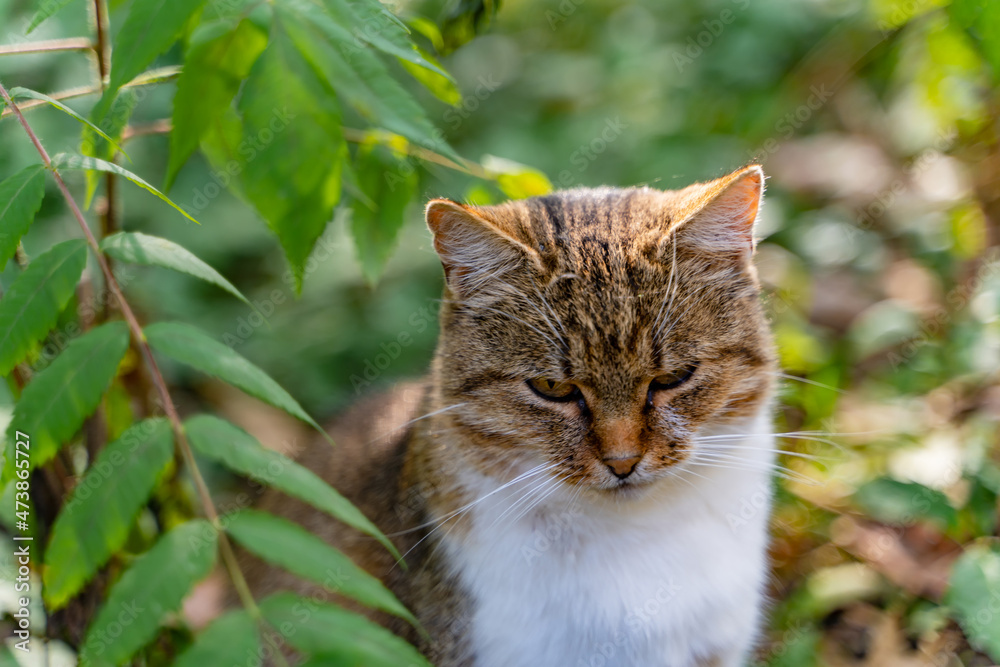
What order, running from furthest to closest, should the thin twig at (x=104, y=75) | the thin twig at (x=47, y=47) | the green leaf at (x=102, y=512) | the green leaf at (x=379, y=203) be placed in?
the green leaf at (x=379, y=203) → the thin twig at (x=104, y=75) → the thin twig at (x=47, y=47) → the green leaf at (x=102, y=512)

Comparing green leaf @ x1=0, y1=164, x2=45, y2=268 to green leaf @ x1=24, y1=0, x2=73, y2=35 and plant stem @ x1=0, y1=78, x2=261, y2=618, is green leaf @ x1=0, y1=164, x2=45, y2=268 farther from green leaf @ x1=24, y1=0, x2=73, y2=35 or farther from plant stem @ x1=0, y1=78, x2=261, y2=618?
green leaf @ x1=24, y1=0, x2=73, y2=35

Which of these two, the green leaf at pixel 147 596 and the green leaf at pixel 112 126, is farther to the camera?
the green leaf at pixel 112 126

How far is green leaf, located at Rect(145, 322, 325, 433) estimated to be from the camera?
4.98ft

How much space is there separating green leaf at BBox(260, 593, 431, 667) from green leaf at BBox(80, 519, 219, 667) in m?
0.15

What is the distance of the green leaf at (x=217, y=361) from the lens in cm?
152

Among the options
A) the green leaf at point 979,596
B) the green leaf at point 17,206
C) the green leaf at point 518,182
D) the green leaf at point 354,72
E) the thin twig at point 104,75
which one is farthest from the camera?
the green leaf at point 518,182

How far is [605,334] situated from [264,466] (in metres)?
1.02

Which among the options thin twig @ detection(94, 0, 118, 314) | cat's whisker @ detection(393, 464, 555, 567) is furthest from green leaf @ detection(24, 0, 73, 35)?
cat's whisker @ detection(393, 464, 555, 567)

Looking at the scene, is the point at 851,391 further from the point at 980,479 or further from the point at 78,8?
the point at 78,8

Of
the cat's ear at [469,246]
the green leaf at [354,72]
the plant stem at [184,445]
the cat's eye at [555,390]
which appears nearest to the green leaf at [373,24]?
the green leaf at [354,72]

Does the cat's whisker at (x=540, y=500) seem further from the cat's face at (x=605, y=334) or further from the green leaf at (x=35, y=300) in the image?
the green leaf at (x=35, y=300)

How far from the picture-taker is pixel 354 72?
1777 millimetres

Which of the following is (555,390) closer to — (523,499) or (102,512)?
(523,499)

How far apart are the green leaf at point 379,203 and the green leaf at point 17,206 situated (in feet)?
3.87
